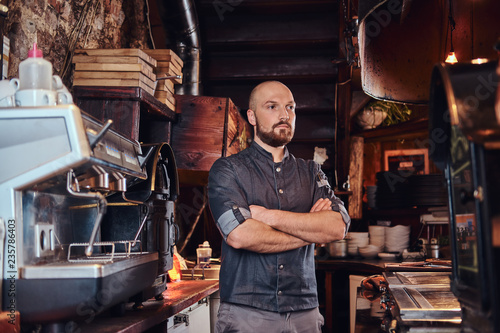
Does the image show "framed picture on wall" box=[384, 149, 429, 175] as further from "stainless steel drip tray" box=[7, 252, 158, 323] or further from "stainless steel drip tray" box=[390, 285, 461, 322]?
"stainless steel drip tray" box=[7, 252, 158, 323]

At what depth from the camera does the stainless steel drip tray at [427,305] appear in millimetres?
1672

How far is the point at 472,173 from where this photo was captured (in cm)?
112

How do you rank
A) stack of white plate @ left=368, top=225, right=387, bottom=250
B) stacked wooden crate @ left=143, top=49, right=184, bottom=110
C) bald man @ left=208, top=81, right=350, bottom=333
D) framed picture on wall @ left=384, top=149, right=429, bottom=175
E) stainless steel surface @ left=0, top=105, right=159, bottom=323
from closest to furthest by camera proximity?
stainless steel surface @ left=0, top=105, right=159, bottom=323 < bald man @ left=208, top=81, right=350, bottom=333 < stacked wooden crate @ left=143, top=49, right=184, bottom=110 < stack of white plate @ left=368, top=225, right=387, bottom=250 < framed picture on wall @ left=384, top=149, right=429, bottom=175

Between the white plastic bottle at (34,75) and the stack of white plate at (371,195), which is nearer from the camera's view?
the white plastic bottle at (34,75)

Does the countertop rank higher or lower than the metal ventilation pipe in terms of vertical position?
lower

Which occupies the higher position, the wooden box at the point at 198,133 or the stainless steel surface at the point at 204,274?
the wooden box at the point at 198,133

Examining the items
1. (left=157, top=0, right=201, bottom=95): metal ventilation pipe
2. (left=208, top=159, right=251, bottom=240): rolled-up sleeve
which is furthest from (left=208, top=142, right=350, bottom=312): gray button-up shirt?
(left=157, top=0, right=201, bottom=95): metal ventilation pipe


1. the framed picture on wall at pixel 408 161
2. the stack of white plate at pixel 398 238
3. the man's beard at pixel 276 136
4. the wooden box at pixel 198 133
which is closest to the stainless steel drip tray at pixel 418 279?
the man's beard at pixel 276 136

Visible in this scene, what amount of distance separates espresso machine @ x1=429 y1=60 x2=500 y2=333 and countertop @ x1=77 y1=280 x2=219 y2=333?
4.05ft

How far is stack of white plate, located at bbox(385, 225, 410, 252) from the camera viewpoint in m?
5.71

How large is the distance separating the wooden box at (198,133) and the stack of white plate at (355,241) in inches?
97.1

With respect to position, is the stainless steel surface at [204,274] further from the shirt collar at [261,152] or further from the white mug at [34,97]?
the white mug at [34,97]

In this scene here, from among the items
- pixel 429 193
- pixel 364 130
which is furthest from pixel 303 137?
pixel 429 193

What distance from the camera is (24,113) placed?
5.39 feet
